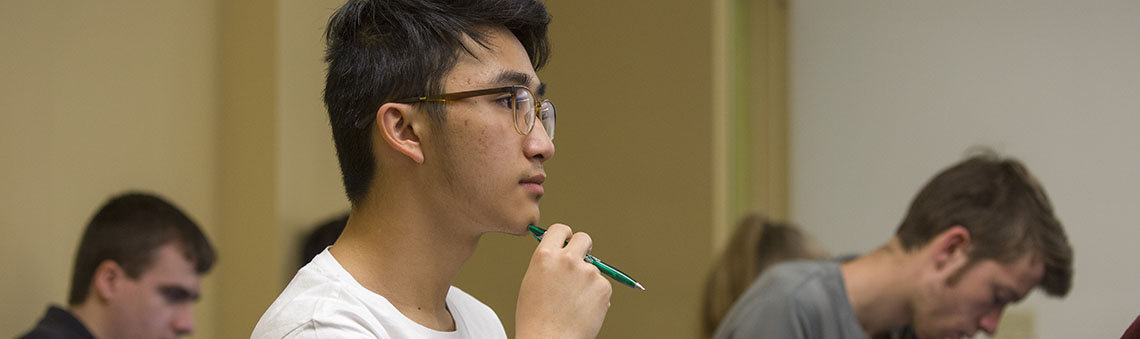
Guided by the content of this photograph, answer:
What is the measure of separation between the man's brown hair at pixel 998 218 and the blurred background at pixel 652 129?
5.7 inches

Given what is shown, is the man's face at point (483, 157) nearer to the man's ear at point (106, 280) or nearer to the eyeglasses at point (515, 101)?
the eyeglasses at point (515, 101)

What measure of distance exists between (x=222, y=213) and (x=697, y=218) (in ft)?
4.55

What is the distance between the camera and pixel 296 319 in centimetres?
111

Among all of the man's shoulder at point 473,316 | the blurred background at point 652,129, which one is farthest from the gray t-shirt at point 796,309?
the man's shoulder at point 473,316

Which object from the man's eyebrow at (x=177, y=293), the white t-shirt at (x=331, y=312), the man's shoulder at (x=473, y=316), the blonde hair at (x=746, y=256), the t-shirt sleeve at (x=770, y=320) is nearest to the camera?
the white t-shirt at (x=331, y=312)

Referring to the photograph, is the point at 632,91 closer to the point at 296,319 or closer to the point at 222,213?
the point at 222,213

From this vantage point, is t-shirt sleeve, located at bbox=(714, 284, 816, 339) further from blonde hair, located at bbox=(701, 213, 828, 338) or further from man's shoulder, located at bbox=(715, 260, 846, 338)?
blonde hair, located at bbox=(701, 213, 828, 338)

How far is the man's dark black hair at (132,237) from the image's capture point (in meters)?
2.46

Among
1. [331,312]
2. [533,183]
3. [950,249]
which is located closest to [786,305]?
[950,249]

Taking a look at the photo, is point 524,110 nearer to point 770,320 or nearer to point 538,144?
point 538,144

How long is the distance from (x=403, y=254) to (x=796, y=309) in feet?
4.27

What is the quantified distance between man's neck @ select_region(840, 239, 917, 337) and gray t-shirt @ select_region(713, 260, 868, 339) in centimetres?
4

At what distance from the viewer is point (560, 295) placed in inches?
46.1

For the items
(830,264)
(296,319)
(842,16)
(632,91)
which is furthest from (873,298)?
(296,319)
